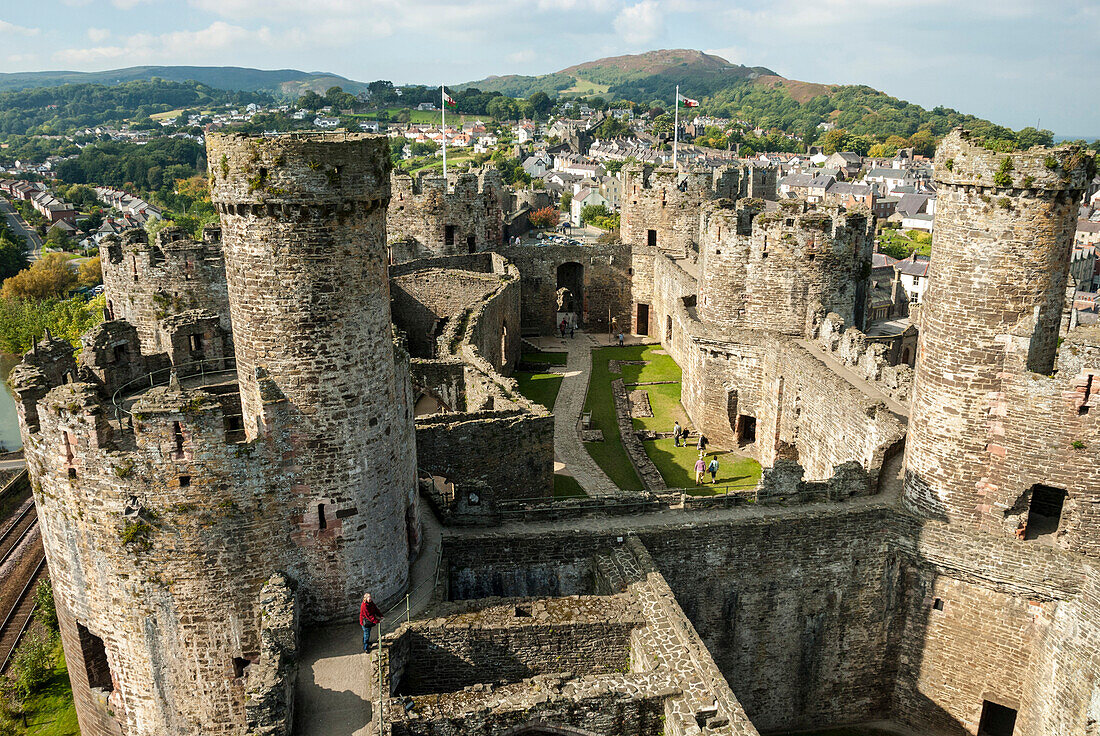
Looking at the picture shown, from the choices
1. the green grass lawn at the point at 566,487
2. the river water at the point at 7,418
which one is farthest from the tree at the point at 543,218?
the green grass lawn at the point at 566,487

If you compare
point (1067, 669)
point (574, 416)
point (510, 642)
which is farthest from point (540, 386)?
point (1067, 669)

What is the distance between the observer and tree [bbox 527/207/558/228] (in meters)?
93.2

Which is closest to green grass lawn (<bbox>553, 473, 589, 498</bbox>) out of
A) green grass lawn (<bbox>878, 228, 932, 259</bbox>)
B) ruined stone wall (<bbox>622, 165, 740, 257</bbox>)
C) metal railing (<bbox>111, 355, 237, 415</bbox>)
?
metal railing (<bbox>111, 355, 237, 415</bbox>)

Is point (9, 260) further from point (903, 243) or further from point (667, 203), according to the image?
point (903, 243)

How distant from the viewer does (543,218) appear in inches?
3797

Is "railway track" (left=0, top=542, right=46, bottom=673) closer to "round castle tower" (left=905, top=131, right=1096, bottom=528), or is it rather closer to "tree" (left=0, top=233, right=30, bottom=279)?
"round castle tower" (left=905, top=131, right=1096, bottom=528)

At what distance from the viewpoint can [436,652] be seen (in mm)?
15141

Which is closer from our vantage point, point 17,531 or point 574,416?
point 17,531

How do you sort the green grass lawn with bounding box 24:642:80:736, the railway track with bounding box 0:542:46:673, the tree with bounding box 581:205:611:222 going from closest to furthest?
Result: the green grass lawn with bounding box 24:642:80:736
the railway track with bounding box 0:542:46:673
the tree with bounding box 581:205:611:222

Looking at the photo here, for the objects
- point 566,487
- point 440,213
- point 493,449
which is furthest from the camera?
point 440,213

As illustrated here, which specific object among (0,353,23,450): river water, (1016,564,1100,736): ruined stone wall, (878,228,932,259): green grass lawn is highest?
(1016,564,1100,736): ruined stone wall

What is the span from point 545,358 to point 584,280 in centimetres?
670

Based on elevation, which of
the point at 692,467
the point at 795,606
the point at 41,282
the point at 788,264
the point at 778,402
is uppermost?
the point at 788,264

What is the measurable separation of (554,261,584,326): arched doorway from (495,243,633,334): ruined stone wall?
3.76 feet
